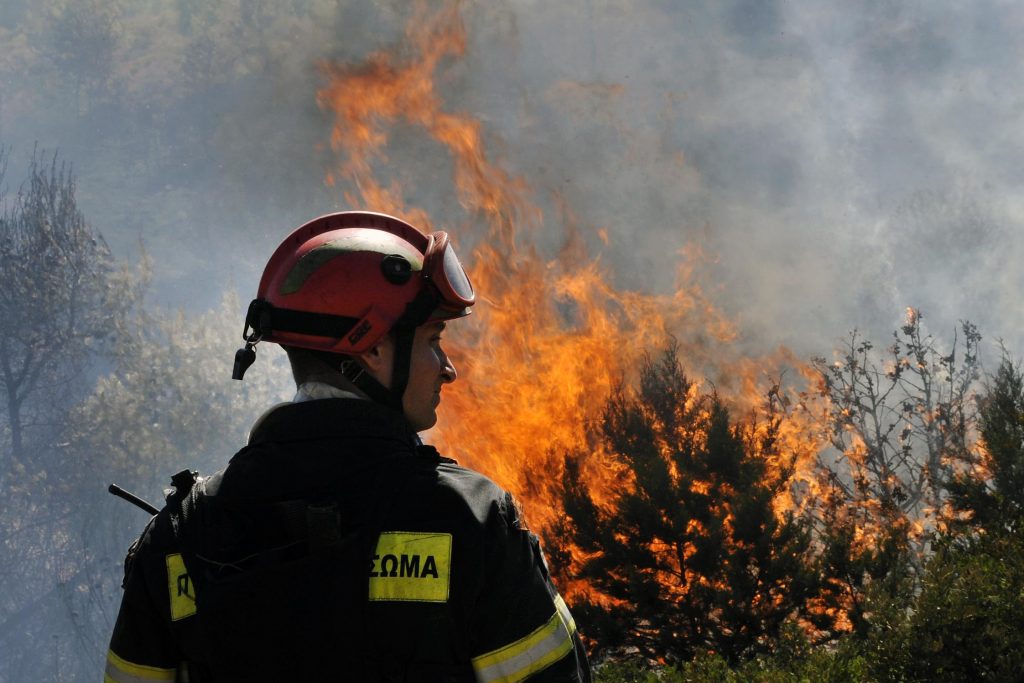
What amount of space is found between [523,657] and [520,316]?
623 inches

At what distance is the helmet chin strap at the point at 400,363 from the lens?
2.15 metres

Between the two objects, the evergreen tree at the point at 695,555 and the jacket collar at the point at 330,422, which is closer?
the jacket collar at the point at 330,422

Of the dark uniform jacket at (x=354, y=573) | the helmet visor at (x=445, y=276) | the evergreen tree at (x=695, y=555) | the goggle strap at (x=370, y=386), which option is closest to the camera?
the dark uniform jacket at (x=354, y=573)

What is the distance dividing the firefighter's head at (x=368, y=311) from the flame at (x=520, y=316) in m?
12.1

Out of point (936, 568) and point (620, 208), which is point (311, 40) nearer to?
point (620, 208)

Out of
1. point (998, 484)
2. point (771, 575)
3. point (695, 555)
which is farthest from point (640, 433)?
point (998, 484)

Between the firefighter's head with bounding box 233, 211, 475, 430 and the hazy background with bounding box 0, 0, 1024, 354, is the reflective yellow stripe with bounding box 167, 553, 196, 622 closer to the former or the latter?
the firefighter's head with bounding box 233, 211, 475, 430

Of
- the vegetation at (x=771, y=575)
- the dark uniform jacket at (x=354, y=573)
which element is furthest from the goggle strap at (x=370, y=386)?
the vegetation at (x=771, y=575)

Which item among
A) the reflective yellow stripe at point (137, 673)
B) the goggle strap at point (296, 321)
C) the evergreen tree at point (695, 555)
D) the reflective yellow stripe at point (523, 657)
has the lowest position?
the reflective yellow stripe at point (523, 657)

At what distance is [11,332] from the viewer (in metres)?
47.5

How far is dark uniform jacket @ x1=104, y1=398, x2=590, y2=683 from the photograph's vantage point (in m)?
1.79

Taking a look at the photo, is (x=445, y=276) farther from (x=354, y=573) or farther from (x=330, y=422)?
(x=354, y=573)

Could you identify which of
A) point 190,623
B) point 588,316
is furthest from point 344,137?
point 190,623

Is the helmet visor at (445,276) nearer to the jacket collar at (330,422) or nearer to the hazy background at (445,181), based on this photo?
the jacket collar at (330,422)
